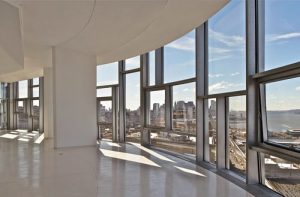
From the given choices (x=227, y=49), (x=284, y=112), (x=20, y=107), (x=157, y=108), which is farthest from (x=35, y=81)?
(x=284, y=112)

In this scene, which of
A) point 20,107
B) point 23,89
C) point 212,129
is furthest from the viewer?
point 20,107

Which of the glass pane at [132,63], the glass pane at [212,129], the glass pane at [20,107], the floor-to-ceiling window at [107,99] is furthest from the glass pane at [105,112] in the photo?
the glass pane at [20,107]

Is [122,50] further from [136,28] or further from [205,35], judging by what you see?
[205,35]

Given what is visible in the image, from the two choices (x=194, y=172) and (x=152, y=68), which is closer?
(x=194, y=172)

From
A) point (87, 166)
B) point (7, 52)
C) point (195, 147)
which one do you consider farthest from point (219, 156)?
point (7, 52)

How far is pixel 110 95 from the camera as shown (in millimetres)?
11086

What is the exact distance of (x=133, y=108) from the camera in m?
10.2

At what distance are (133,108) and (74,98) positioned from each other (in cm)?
230

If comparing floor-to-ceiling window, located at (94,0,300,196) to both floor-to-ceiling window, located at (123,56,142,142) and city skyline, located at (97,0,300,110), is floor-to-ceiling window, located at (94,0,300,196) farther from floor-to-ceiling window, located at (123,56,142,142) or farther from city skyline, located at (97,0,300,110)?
floor-to-ceiling window, located at (123,56,142,142)

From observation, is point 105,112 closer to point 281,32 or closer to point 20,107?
point 281,32

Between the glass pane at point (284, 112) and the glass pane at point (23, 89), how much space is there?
1562cm

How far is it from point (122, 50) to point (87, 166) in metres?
4.12

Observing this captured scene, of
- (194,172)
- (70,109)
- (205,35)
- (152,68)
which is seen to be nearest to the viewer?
(194,172)

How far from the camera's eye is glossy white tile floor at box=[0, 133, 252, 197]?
13.6 ft
